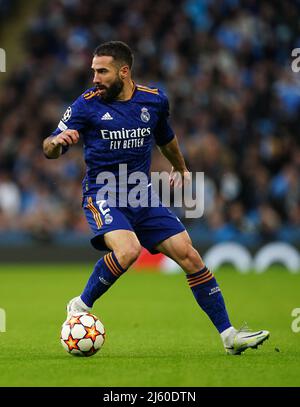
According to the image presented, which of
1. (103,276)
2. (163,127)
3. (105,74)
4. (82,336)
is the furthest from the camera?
(163,127)

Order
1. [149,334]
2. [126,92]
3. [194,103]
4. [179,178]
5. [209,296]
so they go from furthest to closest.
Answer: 1. [194,103]
2. [149,334]
3. [179,178]
4. [126,92]
5. [209,296]

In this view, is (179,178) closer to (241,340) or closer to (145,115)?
(145,115)

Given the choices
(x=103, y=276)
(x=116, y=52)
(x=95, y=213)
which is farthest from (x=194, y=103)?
(x=103, y=276)

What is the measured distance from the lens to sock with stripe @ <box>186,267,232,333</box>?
7406mm

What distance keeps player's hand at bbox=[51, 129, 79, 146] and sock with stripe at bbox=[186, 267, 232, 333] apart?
1.49 metres

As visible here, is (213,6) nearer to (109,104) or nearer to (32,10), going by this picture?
(32,10)

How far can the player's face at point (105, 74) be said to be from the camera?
24.0ft

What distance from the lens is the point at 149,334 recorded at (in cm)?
884

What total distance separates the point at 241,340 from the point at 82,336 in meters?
1.21

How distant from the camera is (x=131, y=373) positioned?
6230 millimetres

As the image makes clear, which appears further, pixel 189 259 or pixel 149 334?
pixel 149 334

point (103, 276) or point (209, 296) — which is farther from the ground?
point (103, 276)

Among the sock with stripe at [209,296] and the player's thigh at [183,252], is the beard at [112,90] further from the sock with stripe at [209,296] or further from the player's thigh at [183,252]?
the sock with stripe at [209,296]

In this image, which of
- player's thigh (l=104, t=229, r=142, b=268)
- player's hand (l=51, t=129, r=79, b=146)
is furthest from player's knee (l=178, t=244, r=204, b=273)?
player's hand (l=51, t=129, r=79, b=146)
